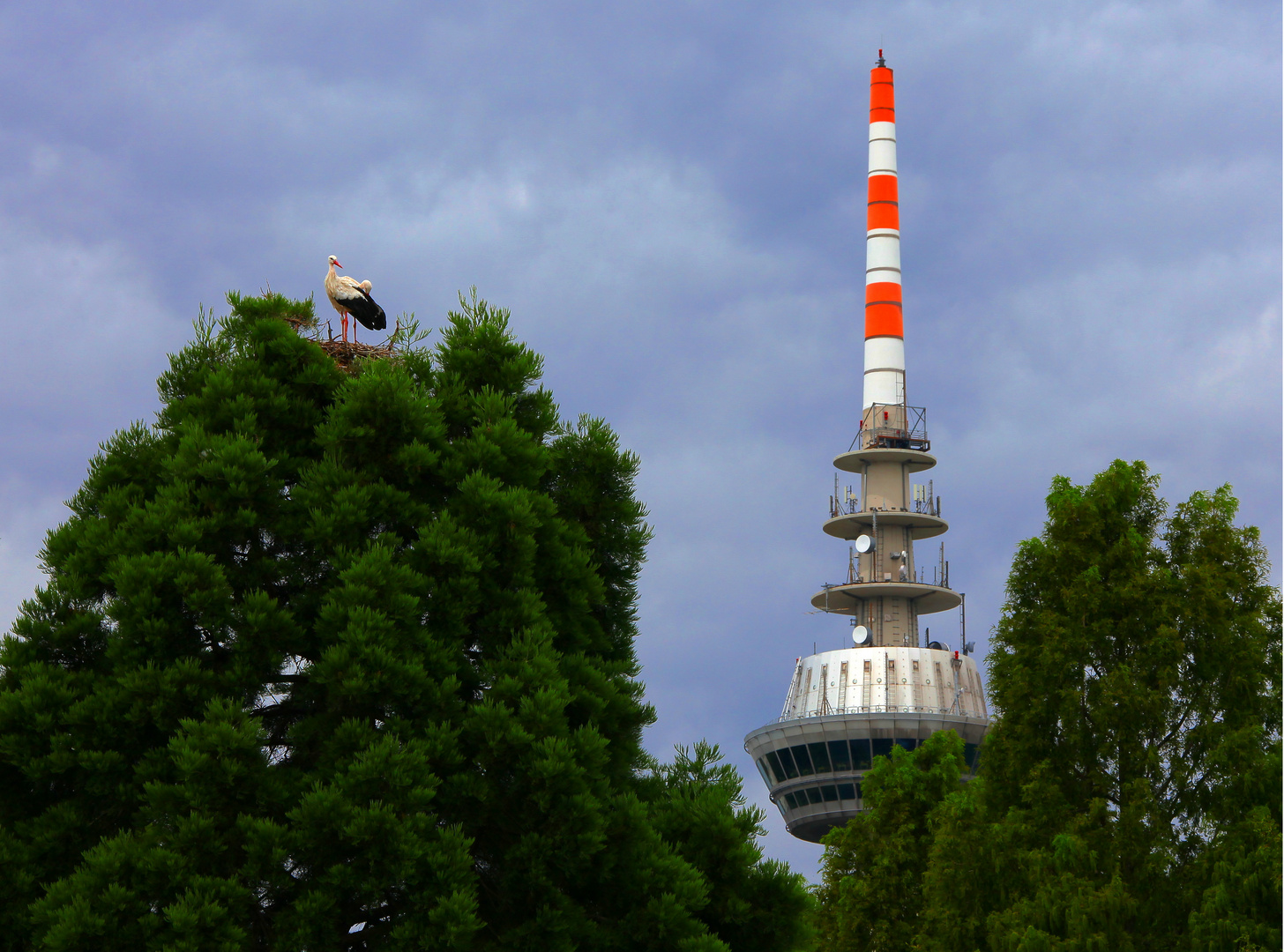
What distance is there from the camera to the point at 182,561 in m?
17.1

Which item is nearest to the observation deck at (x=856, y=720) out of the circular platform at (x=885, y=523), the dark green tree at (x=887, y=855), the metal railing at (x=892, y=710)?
the metal railing at (x=892, y=710)

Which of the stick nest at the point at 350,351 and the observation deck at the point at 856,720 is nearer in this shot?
the stick nest at the point at 350,351

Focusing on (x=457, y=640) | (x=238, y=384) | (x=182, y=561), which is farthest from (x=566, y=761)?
(x=238, y=384)

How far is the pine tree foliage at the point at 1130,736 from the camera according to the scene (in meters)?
22.6

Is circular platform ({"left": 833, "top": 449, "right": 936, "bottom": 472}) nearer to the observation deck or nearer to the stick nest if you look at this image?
the observation deck

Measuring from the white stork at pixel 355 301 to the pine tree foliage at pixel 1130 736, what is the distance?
10.3m

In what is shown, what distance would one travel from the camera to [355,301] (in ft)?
73.4

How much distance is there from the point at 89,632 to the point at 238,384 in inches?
125

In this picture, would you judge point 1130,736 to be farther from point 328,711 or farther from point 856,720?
point 856,720

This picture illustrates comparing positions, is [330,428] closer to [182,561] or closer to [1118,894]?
[182,561]

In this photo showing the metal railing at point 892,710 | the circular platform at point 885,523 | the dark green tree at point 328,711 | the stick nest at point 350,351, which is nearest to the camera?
the dark green tree at point 328,711

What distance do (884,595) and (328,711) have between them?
75.0m

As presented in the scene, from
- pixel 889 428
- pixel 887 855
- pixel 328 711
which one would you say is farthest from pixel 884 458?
pixel 328 711

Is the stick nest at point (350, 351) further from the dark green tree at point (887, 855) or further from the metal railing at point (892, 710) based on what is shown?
the metal railing at point (892, 710)
